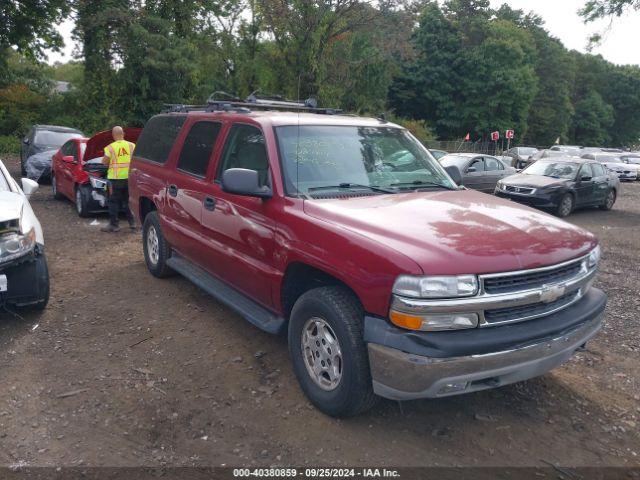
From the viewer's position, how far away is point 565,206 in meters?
13.2

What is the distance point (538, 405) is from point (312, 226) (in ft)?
6.77

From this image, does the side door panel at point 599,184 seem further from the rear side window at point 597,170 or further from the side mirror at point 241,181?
the side mirror at point 241,181

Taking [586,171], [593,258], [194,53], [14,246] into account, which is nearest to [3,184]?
[14,246]

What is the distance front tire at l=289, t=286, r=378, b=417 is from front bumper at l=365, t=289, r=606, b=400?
0.14 meters

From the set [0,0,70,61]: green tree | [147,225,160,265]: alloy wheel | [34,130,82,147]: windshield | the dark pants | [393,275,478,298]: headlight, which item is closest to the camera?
[393,275,478,298]: headlight

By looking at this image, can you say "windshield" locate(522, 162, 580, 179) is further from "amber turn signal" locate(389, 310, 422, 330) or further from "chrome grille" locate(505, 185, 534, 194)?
"amber turn signal" locate(389, 310, 422, 330)

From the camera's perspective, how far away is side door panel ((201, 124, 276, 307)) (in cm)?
414

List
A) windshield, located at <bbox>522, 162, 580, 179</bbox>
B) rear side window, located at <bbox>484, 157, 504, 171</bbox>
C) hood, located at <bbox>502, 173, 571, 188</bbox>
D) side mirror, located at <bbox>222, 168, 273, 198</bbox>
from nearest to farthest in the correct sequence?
1. side mirror, located at <bbox>222, 168, 273, 198</bbox>
2. hood, located at <bbox>502, 173, 571, 188</bbox>
3. windshield, located at <bbox>522, 162, 580, 179</bbox>
4. rear side window, located at <bbox>484, 157, 504, 171</bbox>

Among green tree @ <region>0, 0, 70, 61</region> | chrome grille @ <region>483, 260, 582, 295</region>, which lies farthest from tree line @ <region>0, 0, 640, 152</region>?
chrome grille @ <region>483, 260, 582, 295</region>

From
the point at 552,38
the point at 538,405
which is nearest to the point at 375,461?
the point at 538,405

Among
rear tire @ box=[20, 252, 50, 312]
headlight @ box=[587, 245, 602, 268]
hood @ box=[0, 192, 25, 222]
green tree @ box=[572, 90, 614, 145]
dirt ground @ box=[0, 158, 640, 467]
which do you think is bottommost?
dirt ground @ box=[0, 158, 640, 467]

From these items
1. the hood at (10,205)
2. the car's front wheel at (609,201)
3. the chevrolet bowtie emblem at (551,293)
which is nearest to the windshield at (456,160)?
the car's front wheel at (609,201)

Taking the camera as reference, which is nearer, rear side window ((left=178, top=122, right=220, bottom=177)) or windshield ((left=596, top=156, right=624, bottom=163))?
rear side window ((left=178, top=122, right=220, bottom=177))

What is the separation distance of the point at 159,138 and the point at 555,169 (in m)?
10.8
